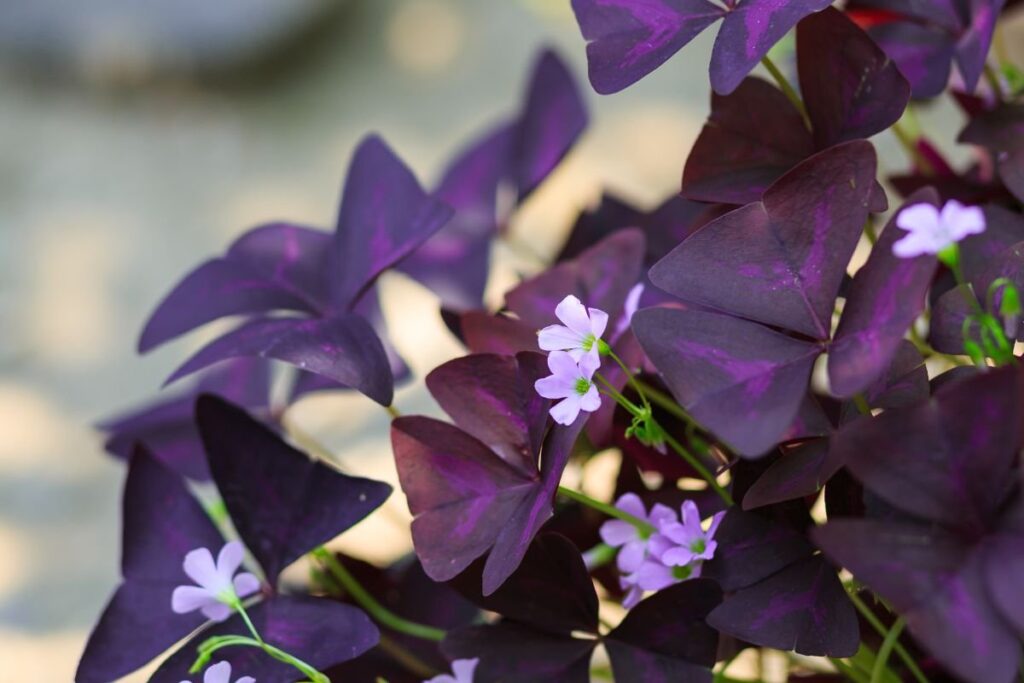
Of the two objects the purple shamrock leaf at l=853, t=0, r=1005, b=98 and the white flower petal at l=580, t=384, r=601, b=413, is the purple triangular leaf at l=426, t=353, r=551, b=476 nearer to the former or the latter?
the white flower petal at l=580, t=384, r=601, b=413

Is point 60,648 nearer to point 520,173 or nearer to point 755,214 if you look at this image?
point 520,173

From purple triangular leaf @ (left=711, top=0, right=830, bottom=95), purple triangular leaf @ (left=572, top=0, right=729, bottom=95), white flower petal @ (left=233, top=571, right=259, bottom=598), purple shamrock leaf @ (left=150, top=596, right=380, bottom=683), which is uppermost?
purple triangular leaf @ (left=572, top=0, right=729, bottom=95)

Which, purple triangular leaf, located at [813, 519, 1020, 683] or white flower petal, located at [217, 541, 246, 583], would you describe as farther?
white flower petal, located at [217, 541, 246, 583]

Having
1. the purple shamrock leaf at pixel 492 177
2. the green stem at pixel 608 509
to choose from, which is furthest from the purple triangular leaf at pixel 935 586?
the purple shamrock leaf at pixel 492 177

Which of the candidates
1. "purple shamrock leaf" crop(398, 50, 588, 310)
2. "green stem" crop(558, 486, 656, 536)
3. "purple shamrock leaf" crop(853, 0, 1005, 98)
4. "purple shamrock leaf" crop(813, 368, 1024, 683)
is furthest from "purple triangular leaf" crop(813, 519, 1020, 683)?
"purple shamrock leaf" crop(398, 50, 588, 310)

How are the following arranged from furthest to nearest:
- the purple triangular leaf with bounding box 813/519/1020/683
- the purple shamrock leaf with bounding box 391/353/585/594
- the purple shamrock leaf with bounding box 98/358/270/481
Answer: the purple shamrock leaf with bounding box 98/358/270/481 < the purple shamrock leaf with bounding box 391/353/585/594 < the purple triangular leaf with bounding box 813/519/1020/683

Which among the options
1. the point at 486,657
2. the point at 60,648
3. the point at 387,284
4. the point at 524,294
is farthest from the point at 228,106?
the point at 486,657

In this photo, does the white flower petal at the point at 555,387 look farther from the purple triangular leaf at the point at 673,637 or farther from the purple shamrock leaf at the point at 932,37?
the purple shamrock leaf at the point at 932,37
